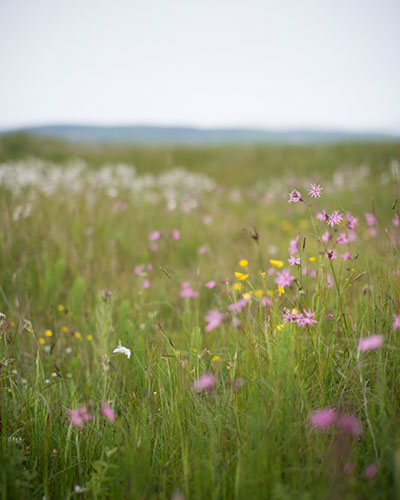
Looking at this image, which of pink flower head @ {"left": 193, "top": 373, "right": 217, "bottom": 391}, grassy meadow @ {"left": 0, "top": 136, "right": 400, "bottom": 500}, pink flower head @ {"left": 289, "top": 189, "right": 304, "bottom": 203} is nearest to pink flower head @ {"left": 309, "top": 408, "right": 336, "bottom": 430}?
grassy meadow @ {"left": 0, "top": 136, "right": 400, "bottom": 500}

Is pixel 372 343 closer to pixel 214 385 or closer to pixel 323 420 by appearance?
pixel 323 420

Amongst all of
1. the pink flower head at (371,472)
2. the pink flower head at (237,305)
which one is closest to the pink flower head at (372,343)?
the pink flower head at (371,472)

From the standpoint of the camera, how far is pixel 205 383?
4.35 ft

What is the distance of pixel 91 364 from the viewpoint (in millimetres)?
2016

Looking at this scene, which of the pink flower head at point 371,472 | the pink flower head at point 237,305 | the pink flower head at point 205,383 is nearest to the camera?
the pink flower head at point 371,472

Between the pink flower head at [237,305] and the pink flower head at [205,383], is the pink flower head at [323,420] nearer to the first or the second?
the pink flower head at [205,383]

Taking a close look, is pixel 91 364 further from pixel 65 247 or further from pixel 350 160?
pixel 350 160

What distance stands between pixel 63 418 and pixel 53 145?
59.7ft

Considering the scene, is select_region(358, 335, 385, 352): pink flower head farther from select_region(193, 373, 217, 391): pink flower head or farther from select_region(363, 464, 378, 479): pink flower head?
select_region(193, 373, 217, 391): pink flower head

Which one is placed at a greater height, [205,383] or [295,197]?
[295,197]

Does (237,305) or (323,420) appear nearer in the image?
(323,420)

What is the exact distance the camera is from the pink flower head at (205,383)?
4.33 feet

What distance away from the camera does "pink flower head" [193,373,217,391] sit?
4.33ft

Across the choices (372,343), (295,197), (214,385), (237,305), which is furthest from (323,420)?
(295,197)
